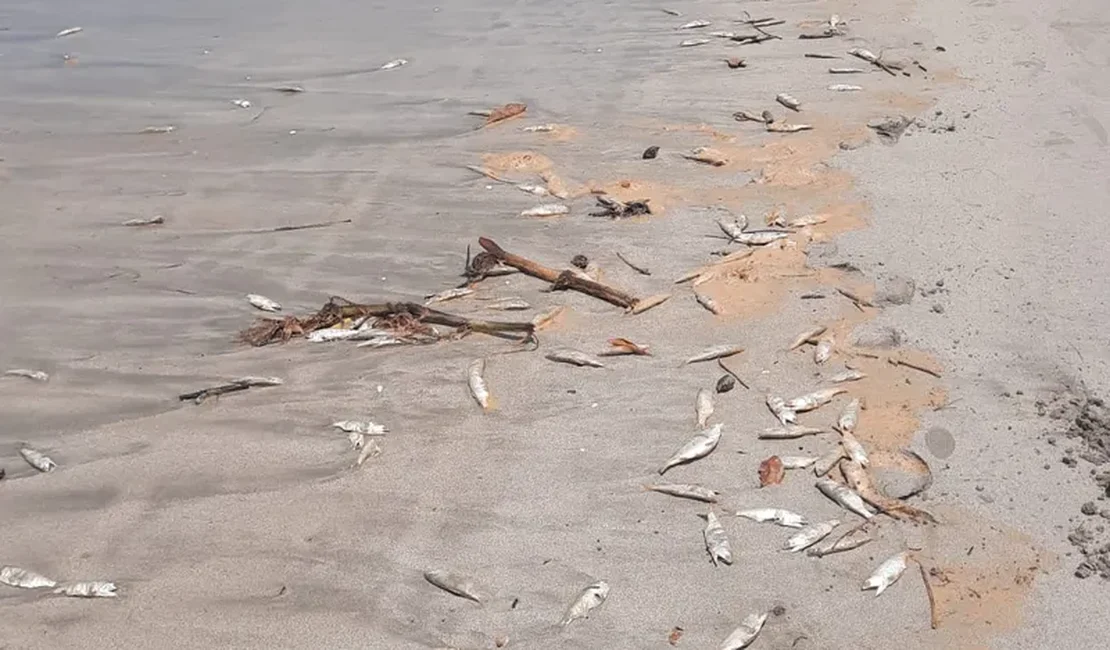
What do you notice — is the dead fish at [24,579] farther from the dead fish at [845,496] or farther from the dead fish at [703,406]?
the dead fish at [845,496]

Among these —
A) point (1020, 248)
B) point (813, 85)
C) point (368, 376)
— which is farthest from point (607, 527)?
point (813, 85)

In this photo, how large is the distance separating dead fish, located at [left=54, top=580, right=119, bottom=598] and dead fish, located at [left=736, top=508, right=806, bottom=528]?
9.48ft

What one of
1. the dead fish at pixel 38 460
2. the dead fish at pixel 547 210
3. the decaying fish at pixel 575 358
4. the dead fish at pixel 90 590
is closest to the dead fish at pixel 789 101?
the dead fish at pixel 547 210

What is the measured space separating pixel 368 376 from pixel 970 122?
A: 6.11 metres

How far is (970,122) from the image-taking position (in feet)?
30.3

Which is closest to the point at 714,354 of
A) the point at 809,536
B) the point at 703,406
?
the point at 703,406

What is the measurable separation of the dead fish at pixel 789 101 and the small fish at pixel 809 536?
608 centimetres

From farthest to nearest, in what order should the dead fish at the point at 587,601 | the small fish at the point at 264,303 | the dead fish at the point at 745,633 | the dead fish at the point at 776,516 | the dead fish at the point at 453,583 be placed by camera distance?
the small fish at the point at 264,303 → the dead fish at the point at 776,516 → the dead fish at the point at 453,583 → the dead fish at the point at 587,601 → the dead fish at the point at 745,633

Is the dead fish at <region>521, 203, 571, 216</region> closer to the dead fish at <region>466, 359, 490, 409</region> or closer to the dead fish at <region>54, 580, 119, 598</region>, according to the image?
the dead fish at <region>466, 359, 490, 409</region>

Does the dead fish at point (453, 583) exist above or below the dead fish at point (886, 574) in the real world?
below

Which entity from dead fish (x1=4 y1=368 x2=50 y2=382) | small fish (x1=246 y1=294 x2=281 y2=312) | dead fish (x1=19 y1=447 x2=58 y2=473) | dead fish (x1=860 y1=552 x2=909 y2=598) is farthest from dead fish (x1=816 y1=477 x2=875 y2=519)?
dead fish (x1=4 y1=368 x2=50 y2=382)

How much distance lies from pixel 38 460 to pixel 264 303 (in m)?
1.90

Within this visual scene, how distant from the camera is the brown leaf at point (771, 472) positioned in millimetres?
5145

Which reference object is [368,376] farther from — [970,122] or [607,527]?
[970,122]
